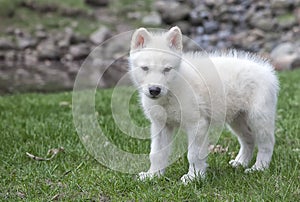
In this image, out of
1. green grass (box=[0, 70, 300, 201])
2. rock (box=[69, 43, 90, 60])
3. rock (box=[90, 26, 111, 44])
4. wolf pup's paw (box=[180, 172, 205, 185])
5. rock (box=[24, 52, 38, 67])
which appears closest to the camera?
green grass (box=[0, 70, 300, 201])

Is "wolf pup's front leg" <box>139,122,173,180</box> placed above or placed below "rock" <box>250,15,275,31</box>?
above

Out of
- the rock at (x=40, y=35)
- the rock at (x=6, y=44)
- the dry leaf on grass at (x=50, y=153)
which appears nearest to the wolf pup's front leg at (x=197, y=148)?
the dry leaf on grass at (x=50, y=153)

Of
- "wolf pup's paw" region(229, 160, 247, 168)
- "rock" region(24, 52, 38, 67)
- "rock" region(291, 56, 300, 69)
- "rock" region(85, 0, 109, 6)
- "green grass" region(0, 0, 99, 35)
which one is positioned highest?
"wolf pup's paw" region(229, 160, 247, 168)

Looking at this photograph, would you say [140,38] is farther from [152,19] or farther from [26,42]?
[152,19]

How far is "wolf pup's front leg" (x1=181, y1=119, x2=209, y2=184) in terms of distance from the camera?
13.5ft

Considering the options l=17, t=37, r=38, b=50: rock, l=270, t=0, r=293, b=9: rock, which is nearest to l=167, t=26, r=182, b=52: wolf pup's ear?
l=17, t=37, r=38, b=50: rock

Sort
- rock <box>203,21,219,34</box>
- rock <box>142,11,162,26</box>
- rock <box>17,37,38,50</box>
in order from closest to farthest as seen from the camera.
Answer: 1. rock <box>17,37,38,50</box>
2. rock <box>203,21,219,34</box>
3. rock <box>142,11,162,26</box>

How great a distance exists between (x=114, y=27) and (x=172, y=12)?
272 centimetres

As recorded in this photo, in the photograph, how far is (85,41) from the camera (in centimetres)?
2092

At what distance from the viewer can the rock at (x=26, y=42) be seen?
787 inches

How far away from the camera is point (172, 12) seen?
23234 mm

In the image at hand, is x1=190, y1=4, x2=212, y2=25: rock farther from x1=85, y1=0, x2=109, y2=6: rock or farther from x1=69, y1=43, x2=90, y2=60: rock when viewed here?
x1=69, y1=43, x2=90, y2=60: rock

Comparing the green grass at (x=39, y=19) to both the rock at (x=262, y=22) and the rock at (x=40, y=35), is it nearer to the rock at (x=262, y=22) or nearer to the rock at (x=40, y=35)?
the rock at (x=40, y=35)

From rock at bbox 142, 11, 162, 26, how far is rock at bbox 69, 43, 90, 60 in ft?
12.7
